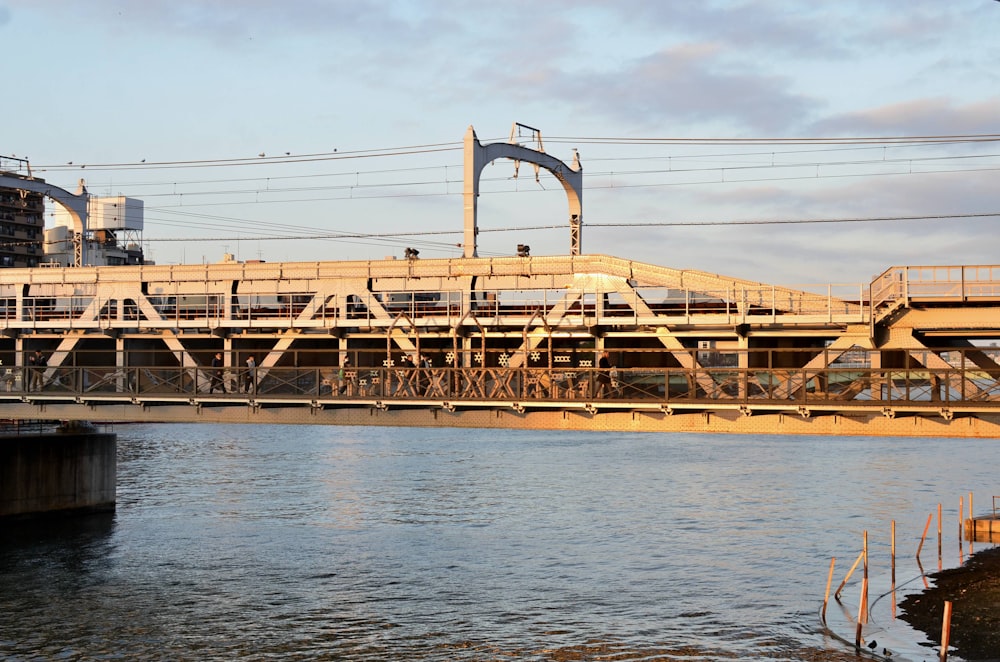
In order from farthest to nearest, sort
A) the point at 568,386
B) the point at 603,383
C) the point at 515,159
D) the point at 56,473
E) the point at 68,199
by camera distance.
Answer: the point at 68,199 → the point at 515,159 → the point at 56,473 → the point at 603,383 → the point at 568,386

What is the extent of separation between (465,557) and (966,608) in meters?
18.4

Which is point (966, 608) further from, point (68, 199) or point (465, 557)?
point (68, 199)

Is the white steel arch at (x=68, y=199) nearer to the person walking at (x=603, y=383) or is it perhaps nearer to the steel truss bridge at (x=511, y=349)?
the steel truss bridge at (x=511, y=349)

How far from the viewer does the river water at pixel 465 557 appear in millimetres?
34000

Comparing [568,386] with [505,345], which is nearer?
[568,386]

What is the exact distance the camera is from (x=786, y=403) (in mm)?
35500

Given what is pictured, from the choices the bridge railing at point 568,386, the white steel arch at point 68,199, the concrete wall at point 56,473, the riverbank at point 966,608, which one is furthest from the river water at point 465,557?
the white steel arch at point 68,199

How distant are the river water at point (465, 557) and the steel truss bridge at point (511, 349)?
19.2 ft

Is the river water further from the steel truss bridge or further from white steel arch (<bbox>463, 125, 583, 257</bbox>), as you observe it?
white steel arch (<bbox>463, 125, 583, 257</bbox>)

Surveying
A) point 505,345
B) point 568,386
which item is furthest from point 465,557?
point 505,345

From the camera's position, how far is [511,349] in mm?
64812

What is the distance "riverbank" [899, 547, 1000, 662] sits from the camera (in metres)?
31.8

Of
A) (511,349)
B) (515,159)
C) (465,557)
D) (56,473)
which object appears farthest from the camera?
(515,159)

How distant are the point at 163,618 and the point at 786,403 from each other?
65.3ft
